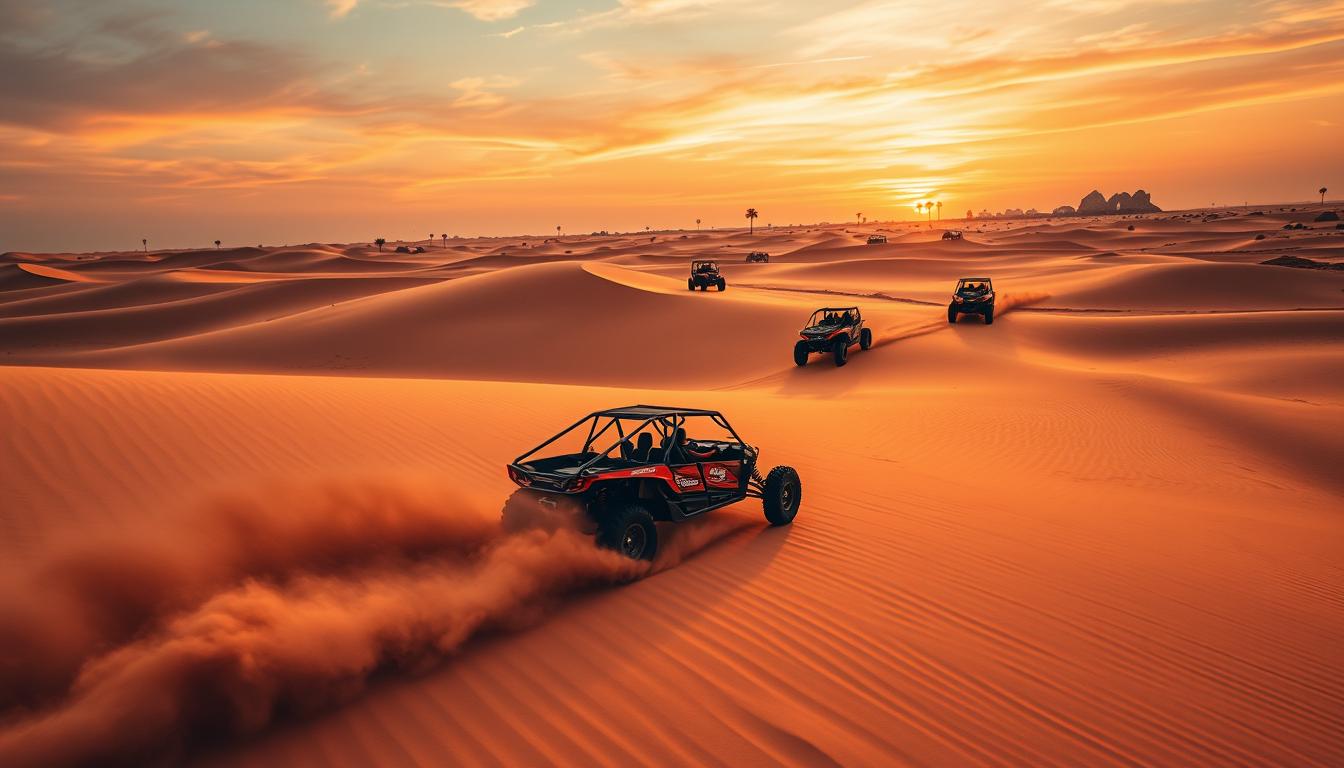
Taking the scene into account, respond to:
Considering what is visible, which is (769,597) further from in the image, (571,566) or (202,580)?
(202,580)

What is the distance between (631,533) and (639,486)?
1.60ft

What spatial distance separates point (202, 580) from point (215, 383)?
7.91 m

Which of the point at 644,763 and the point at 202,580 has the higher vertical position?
the point at 202,580

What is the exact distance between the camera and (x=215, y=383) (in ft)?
37.7

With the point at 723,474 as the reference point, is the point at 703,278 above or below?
above

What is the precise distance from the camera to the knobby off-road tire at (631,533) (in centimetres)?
593

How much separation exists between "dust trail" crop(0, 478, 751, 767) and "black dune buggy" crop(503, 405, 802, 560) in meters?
0.22

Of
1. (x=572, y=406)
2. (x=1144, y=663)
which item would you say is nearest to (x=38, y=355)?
(x=572, y=406)

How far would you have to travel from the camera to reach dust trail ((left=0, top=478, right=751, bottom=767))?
3.66 meters

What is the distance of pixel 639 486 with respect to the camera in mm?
6477

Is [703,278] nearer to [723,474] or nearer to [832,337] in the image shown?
[832,337]

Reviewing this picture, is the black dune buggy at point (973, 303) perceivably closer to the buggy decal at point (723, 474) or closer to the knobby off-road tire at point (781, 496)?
the knobby off-road tire at point (781, 496)

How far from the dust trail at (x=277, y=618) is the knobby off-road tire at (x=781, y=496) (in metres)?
1.48

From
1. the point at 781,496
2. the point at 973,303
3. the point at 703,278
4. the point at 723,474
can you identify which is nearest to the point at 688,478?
the point at 723,474
